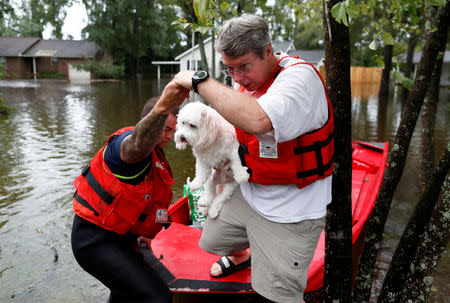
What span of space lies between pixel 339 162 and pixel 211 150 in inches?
40.6

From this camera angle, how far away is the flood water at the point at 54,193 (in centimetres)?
454

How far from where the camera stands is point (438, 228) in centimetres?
248

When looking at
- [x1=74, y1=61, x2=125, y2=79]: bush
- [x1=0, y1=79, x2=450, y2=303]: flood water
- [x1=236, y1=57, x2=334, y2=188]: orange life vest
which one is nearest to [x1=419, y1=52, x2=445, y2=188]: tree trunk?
[x1=0, y1=79, x2=450, y2=303]: flood water

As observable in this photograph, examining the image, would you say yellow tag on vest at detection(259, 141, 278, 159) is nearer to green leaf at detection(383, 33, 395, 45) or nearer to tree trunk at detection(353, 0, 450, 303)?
green leaf at detection(383, 33, 395, 45)

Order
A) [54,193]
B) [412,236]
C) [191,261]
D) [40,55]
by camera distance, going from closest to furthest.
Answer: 1. [412,236]
2. [191,261]
3. [54,193]
4. [40,55]

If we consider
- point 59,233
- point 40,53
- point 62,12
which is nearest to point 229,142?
point 59,233

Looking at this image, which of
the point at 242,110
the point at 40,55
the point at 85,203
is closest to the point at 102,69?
the point at 40,55

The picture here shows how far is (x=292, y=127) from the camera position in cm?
184

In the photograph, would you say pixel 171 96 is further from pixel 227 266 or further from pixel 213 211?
pixel 227 266

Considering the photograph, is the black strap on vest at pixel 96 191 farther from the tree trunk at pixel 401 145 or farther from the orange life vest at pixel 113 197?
the tree trunk at pixel 401 145

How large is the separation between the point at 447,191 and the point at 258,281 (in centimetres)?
150

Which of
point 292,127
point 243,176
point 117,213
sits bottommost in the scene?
point 117,213

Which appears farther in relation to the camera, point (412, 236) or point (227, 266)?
point (227, 266)

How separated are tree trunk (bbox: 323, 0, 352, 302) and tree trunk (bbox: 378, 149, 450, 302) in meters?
0.39
